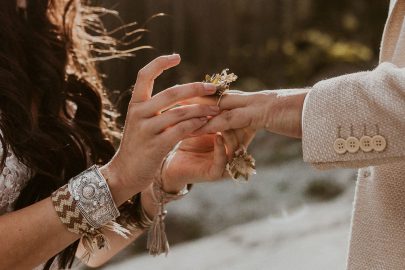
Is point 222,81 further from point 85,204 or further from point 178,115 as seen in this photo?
point 85,204

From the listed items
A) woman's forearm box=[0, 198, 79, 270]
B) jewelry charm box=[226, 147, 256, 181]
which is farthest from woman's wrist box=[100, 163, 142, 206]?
jewelry charm box=[226, 147, 256, 181]

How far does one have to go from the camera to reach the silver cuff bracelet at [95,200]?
2184 millimetres

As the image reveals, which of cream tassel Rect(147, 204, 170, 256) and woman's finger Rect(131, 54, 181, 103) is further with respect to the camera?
cream tassel Rect(147, 204, 170, 256)

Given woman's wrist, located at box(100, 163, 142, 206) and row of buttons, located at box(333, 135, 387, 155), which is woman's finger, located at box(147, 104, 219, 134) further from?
row of buttons, located at box(333, 135, 387, 155)

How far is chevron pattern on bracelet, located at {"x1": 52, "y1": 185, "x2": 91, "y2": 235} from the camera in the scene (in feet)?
7.15

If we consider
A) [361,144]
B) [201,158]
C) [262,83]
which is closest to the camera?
[361,144]

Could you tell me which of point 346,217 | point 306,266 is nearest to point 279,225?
point 346,217

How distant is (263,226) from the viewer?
6.70 m

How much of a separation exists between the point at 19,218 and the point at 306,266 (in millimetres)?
3491

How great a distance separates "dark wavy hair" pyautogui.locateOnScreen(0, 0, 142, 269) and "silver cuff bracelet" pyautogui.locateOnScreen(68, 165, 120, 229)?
0.95 feet

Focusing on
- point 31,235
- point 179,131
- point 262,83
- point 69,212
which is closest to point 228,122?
point 179,131

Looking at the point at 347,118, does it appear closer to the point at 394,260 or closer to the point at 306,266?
the point at 394,260

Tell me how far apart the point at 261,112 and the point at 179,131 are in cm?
21

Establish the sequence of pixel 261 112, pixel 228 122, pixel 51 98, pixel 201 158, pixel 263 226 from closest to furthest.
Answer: pixel 261 112, pixel 228 122, pixel 201 158, pixel 51 98, pixel 263 226
